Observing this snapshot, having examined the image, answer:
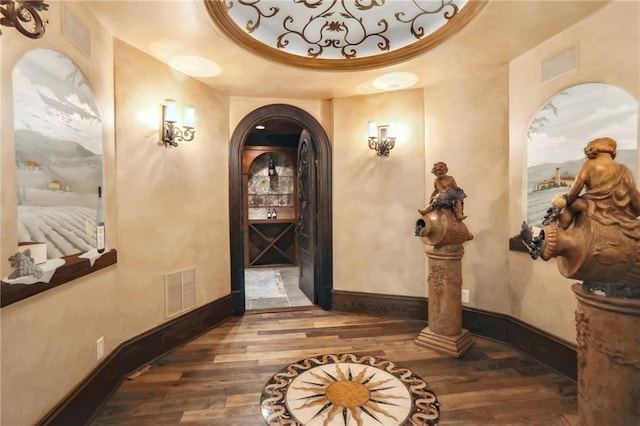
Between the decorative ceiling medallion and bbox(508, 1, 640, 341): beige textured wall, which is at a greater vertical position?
the decorative ceiling medallion

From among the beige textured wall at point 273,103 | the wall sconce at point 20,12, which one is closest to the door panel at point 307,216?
the beige textured wall at point 273,103

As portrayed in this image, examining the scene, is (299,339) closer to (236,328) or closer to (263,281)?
(236,328)

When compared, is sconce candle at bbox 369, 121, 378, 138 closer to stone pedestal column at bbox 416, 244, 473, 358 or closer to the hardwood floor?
stone pedestal column at bbox 416, 244, 473, 358

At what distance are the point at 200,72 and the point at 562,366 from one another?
12.2 feet

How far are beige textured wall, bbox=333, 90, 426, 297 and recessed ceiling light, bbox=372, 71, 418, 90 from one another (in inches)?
5.1

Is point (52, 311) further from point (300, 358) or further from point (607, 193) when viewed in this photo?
point (607, 193)

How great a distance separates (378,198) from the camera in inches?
131

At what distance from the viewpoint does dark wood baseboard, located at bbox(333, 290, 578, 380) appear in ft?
7.24

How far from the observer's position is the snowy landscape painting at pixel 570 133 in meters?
1.82

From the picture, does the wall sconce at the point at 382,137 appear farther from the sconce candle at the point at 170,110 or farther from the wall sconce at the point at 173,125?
the sconce candle at the point at 170,110

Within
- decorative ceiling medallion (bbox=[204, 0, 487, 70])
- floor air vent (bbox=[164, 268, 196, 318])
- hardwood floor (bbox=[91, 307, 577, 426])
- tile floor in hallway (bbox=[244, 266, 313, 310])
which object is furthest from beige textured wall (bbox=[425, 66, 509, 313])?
floor air vent (bbox=[164, 268, 196, 318])

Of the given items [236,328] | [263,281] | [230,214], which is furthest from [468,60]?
[263,281]

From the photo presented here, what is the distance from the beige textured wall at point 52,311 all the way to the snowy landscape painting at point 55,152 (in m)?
0.06

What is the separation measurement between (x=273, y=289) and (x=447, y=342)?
2.60m
